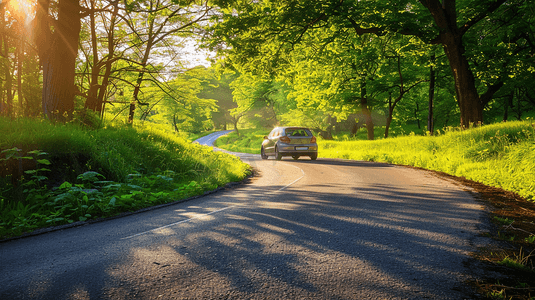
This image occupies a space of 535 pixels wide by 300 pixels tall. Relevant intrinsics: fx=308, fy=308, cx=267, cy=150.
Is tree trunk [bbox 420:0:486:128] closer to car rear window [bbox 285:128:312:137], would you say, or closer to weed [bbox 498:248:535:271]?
car rear window [bbox 285:128:312:137]

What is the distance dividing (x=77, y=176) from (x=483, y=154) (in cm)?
1164

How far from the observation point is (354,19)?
13.8m

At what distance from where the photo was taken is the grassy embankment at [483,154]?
7453mm

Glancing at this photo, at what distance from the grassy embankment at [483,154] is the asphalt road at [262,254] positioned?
2.29 m

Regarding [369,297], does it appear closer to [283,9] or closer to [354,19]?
[283,9]

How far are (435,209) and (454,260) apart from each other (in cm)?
255

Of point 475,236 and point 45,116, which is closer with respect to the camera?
point 475,236

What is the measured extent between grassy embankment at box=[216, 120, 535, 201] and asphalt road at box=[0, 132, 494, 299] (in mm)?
2294

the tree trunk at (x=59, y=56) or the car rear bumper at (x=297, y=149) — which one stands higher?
the tree trunk at (x=59, y=56)

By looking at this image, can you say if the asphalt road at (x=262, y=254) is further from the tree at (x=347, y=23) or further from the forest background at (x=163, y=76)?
the tree at (x=347, y=23)

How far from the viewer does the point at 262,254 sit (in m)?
3.56

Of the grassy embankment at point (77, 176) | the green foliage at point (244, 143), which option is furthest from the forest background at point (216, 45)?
the green foliage at point (244, 143)

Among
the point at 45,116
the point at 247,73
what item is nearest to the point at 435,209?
the point at 45,116

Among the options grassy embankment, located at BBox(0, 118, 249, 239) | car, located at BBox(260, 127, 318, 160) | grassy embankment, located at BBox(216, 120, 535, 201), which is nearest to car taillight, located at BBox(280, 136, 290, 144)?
car, located at BBox(260, 127, 318, 160)
